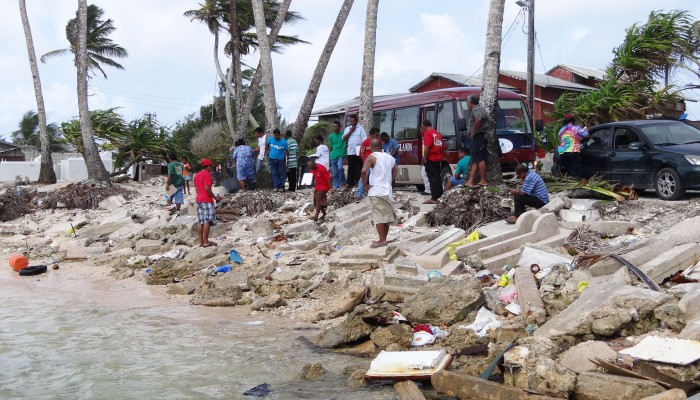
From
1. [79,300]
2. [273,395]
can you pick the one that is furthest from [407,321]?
[79,300]

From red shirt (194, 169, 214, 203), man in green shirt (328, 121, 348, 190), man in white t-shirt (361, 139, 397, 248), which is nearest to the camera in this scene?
man in white t-shirt (361, 139, 397, 248)

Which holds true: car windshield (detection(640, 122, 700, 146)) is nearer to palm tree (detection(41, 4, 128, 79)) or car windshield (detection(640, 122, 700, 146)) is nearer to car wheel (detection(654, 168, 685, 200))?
car wheel (detection(654, 168, 685, 200))

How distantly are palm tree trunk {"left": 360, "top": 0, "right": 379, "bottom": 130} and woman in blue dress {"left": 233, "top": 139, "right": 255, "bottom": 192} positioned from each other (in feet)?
9.23

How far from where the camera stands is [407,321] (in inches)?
306

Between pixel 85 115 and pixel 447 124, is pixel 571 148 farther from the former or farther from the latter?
pixel 85 115

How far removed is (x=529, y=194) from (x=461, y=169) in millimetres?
→ 2561

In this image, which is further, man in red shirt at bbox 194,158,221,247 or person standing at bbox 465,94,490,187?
man in red shirt at bbox 194,158,221,247

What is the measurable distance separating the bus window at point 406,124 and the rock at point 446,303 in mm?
7921

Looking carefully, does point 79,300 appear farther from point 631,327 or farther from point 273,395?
point 631,327

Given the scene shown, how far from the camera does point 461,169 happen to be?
13.2 meters

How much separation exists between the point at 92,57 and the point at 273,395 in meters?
32.5

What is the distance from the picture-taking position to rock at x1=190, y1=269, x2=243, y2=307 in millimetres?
9617

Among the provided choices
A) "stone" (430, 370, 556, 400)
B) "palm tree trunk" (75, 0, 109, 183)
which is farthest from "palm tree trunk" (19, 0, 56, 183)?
"stone" (430, 370, 556, 400)

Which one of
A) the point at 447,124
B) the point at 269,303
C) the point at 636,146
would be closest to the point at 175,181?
the point at 447,124
